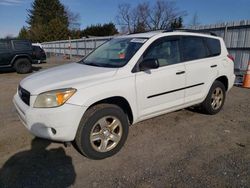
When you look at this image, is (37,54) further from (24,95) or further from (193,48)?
(193,48)

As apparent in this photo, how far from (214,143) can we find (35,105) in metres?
2.89

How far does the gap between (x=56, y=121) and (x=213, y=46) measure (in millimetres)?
3622

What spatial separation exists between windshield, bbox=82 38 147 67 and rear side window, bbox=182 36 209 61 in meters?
0.92

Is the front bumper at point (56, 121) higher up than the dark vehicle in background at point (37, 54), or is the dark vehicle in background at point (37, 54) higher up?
the dark vehicle in background at point (37, 54)

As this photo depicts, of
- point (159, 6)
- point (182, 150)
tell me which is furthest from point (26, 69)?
point (159, 6)

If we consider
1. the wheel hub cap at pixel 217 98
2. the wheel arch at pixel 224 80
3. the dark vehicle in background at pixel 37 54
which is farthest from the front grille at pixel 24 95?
the dark vehicle in background at pixel 37 54

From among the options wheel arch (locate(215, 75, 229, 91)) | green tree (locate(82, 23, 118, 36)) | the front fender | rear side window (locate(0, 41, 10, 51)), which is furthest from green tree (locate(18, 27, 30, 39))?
the front fender

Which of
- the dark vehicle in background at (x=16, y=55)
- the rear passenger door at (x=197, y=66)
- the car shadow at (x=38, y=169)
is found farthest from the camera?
the dark vehicle in background at (x=16, y=55)

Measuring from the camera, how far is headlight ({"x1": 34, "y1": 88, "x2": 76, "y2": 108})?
112 inches

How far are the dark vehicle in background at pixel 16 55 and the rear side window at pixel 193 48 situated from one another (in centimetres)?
1070

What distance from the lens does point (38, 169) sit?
3.04 m

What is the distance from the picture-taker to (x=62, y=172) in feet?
9.74

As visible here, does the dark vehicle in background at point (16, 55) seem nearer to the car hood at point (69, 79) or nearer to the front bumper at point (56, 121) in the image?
the car hood at point (69, 79)

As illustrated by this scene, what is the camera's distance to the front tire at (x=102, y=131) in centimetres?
301
